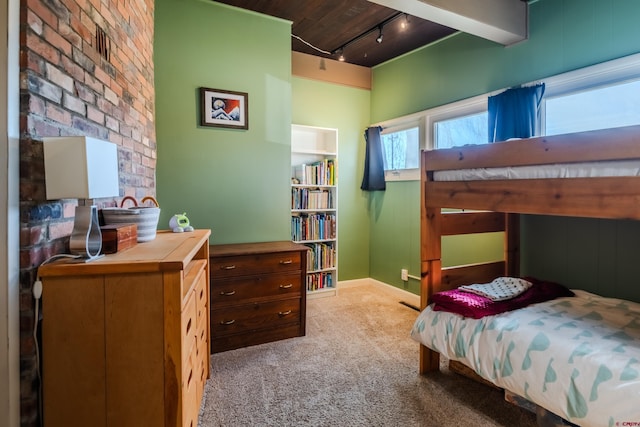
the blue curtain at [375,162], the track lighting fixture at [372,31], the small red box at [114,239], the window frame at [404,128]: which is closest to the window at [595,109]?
the window frame at [404,128]

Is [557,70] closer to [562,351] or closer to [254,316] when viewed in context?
[562,351]

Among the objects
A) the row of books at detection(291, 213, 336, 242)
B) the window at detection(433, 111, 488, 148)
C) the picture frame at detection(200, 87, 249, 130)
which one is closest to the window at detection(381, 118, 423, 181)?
the window at detection(433, 111, 488, 148)

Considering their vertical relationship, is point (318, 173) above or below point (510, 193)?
above

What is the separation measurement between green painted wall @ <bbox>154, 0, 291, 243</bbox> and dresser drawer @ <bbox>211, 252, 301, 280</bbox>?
0.44 metres

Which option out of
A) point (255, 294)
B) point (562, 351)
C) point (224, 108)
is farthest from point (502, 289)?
point (224, 108)

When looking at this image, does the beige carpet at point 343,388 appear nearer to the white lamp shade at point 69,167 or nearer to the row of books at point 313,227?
the row of books at point 313,227

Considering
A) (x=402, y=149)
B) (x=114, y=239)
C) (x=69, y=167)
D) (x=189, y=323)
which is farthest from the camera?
(x=402, y=149)

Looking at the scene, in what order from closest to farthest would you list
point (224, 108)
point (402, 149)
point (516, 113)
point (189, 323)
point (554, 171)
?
point (189, 323) < point (554, 171) < point (516, 113) < point (224, 108) < point (402, 149)

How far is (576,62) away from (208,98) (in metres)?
2.69

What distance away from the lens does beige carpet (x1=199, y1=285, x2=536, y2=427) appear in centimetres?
173

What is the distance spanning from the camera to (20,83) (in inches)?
39.9

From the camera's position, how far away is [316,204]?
3.71 m

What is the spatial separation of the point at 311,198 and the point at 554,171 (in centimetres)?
246

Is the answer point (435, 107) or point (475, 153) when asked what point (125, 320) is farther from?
point (435, 107)
